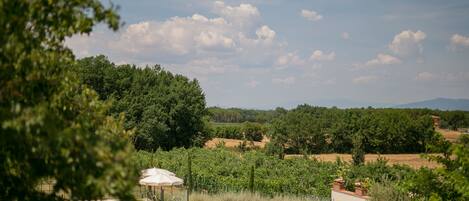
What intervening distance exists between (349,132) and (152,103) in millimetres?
29741

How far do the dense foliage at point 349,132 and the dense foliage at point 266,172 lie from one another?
30226 millimetres

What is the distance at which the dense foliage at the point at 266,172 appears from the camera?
23359 mm

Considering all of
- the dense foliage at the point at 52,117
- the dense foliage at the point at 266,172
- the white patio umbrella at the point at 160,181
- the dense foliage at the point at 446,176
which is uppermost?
the dense foliage at the point at 52,117

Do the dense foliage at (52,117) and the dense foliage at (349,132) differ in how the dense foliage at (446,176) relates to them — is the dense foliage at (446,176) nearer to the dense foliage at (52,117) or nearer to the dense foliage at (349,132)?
the dense foliage at (52,117)

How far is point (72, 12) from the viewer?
15.4ft

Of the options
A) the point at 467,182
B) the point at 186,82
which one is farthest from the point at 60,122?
the point at 186,82

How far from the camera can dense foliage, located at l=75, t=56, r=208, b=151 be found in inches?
1850

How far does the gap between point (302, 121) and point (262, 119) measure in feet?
194

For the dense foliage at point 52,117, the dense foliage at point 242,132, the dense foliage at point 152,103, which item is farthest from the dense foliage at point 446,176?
the dense foliage at point 242,132

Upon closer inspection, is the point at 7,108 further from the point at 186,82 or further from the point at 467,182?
the point at 186,82

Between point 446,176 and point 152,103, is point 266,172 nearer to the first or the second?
point 446,176

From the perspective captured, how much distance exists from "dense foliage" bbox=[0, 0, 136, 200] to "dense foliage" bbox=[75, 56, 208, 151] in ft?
136

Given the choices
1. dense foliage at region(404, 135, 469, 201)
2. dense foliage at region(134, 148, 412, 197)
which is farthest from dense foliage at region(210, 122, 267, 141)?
dense foliage at region(404, 135, 469, 201)

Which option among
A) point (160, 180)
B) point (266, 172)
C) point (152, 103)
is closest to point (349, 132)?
point (152, 103)
